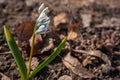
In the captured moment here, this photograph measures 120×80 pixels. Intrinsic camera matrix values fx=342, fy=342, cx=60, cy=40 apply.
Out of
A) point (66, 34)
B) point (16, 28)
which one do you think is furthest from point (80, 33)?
point (16, 28)

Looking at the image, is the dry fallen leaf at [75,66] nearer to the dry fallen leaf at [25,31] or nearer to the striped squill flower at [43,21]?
the dry fallen leaf at [25,31]

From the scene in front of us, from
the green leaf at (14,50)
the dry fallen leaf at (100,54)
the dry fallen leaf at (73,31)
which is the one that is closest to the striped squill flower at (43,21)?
the green leaf at (14,50)

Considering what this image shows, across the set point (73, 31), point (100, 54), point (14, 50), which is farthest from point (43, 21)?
point (73, 31)

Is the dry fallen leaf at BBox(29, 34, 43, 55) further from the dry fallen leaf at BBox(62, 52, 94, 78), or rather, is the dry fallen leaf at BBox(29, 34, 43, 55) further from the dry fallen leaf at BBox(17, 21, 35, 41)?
the dry fallen leaf at BBox(62, 52, 94, 78)

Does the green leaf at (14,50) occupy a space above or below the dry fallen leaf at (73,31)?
above

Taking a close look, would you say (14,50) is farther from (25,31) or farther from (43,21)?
(25,31)

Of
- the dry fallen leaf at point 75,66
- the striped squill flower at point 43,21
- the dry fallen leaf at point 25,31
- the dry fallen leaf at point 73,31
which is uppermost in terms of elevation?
the striped squill flower at point 43,21

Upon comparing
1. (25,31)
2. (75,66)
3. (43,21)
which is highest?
(43,21)

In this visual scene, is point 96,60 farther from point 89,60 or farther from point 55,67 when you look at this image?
point 55,67

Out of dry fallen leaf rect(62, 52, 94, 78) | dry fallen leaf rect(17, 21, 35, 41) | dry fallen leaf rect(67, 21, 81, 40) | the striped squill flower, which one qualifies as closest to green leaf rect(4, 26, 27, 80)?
the striped squill flower
